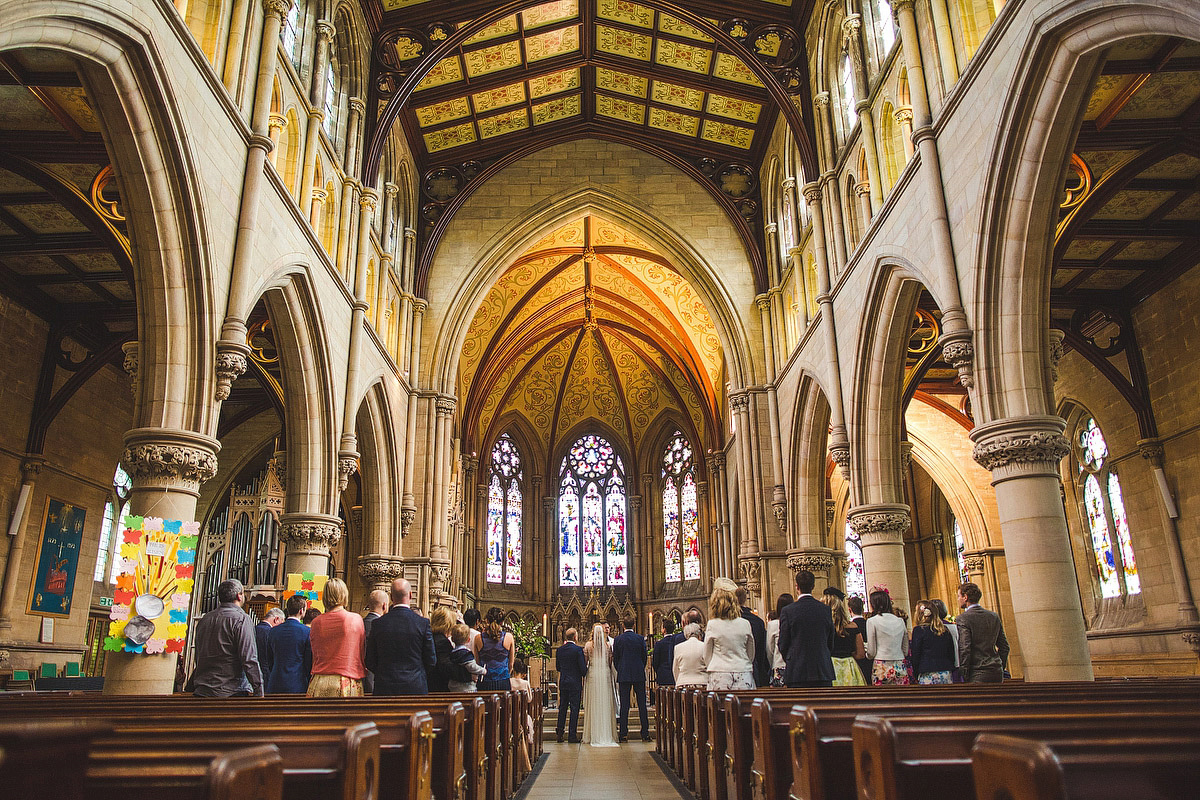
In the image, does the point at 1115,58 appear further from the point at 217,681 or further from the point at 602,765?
the point at 217,681

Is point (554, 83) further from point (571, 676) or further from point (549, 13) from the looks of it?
point (571, 676)

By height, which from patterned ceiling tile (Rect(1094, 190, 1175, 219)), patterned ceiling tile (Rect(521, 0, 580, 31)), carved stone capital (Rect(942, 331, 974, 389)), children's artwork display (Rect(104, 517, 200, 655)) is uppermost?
patterned ceiling tile (Rect(521, 0, 580, 31))

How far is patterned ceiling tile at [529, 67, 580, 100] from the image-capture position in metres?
17.6

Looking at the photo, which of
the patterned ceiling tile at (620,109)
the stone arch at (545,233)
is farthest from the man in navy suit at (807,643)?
the patterned ceiling tile at (620,109)

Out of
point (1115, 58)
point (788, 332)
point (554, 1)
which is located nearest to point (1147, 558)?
point (788, 332)

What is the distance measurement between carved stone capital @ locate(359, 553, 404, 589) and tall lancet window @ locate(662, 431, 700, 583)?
1428 centimetres

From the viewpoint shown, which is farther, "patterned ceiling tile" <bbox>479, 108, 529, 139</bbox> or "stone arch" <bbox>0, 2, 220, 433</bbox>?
"patterned ceiling tile" <bbox>479, 108, 529, 139</bbox>

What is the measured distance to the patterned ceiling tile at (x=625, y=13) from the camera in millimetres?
15570

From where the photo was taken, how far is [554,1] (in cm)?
1518

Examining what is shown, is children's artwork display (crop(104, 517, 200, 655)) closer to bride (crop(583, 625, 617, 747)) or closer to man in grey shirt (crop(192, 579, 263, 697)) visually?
man in grey shirt (crop(192, 579, 263, 697))

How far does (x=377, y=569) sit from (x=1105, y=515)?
13.2 m

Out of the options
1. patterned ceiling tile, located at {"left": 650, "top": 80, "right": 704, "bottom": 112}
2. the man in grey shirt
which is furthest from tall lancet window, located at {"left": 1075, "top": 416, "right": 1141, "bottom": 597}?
the man in grey shirt

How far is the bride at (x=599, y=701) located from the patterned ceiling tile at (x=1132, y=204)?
30.6 feet

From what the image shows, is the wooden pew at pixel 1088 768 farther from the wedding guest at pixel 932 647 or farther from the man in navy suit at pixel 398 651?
the wedding guest at pixel 932 647
